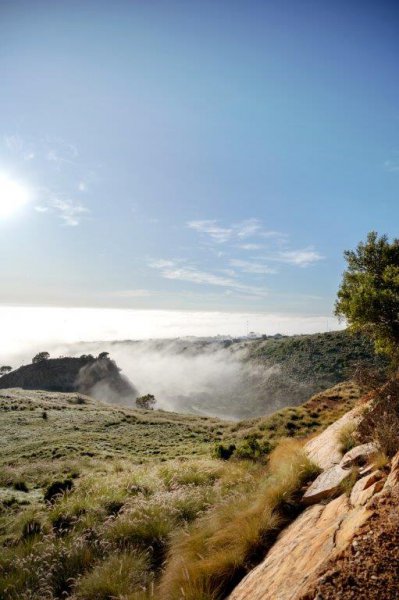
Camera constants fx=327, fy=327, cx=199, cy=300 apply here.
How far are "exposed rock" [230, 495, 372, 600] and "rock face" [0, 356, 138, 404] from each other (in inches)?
5115

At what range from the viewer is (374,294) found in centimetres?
1542

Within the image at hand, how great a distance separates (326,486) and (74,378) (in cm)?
14029

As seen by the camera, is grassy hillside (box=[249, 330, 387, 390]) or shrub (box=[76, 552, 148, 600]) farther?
grassy hillside (box=[249, 330, 387, 390])

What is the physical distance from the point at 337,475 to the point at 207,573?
9.86 ft

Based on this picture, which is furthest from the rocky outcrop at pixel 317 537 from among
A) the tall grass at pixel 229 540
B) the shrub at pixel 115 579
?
the shrub at pixel 115 579

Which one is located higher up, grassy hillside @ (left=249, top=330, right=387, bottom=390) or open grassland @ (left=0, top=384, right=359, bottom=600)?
open grassland @ (left=0, top=384, right=359, bottom=600)

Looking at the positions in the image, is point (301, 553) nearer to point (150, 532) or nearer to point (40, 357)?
point (150, 532)

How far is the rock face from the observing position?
126m

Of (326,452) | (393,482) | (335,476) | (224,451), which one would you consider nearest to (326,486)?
(335,476)

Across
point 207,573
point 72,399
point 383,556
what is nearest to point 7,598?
point 207,573

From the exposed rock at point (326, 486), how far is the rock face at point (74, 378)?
129 meters

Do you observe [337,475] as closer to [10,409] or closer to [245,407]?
[10,409]

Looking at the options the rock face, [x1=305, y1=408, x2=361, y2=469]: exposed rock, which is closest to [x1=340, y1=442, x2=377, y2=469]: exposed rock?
[x1=305, y1=408, x2=361, y2=469]: exposed rock

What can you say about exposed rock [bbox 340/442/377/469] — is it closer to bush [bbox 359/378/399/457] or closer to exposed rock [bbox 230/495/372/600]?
bush [bbox 359/378/399/457]
